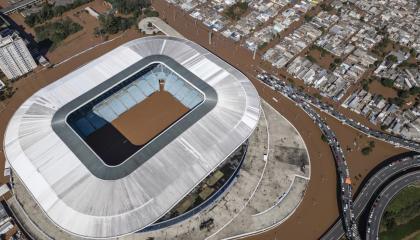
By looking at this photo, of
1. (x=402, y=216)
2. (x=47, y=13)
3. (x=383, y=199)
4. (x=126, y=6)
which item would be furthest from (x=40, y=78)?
(x=402, y=216)

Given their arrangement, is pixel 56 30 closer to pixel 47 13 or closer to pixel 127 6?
pixel 47 13

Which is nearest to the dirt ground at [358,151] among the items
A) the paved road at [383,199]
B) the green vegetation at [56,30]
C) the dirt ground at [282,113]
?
the dirt ground at [282,113]

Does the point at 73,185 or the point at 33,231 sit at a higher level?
the point at 73,185

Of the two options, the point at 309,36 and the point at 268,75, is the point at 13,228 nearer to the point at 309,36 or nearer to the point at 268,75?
the point at 268,75

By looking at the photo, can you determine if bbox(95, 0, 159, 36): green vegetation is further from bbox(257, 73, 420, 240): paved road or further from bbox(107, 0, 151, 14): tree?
bbox(257, 73, 420, 240): paved road

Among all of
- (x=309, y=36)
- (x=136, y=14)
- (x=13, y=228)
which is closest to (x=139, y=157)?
(x=13, y=228)

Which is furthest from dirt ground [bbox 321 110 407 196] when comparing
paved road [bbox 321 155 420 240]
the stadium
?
the stadium

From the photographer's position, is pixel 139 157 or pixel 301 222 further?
pixel 301 222
